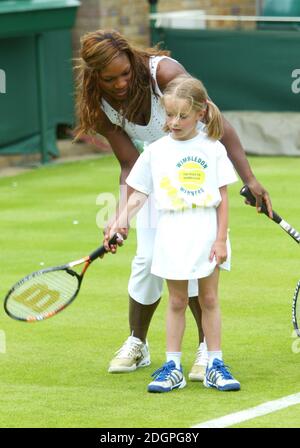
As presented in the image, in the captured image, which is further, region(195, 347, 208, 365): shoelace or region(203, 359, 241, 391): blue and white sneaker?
region(195, 347, 208, 365): shoelace

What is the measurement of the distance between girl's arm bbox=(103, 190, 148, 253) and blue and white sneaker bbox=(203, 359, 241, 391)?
0.75 metres

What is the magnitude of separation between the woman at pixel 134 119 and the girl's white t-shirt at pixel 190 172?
0.57 ft

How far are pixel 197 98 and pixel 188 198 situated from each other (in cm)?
47

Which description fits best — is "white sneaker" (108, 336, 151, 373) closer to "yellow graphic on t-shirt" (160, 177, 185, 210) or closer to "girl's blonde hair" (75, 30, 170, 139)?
"yellow graphic on t-shirt" (160, 177, 185, 210)

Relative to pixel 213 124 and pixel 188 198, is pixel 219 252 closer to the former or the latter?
pixel 188 198

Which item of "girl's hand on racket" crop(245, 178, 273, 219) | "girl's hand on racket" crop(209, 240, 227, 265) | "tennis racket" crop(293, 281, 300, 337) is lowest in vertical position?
"tennis racket" crop(293, 281, 300, 337)

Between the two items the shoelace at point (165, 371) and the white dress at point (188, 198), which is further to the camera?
the shoelace at point (165, 371)

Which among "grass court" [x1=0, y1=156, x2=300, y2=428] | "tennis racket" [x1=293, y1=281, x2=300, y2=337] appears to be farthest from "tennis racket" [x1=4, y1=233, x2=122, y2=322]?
"tennis racket" [x1=293, y1=281, x2=300, y2=337]

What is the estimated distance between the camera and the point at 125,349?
257 inches

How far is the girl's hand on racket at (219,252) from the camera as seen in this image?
231 inches

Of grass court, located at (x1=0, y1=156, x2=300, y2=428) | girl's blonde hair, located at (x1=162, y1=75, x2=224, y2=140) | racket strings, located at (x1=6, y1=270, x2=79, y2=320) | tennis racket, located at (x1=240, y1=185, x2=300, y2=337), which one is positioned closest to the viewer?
grass court, located at (x1=0, y1=156, x2=300, y2=428)

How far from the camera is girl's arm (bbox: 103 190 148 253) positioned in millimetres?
5996

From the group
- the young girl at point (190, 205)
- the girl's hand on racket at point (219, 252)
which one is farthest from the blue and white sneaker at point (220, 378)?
the girl's hand on racket at point (219, 252)

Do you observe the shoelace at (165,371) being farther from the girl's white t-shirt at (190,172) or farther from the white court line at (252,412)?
the girl's white t-shirt at (190,172)
